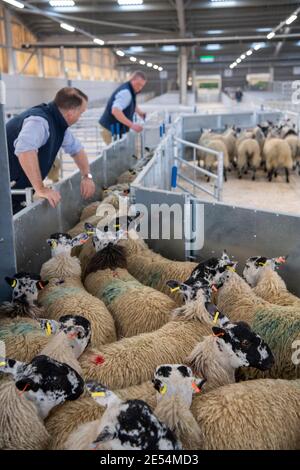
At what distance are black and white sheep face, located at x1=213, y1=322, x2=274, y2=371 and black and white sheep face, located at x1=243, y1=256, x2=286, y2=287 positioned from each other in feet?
2.94

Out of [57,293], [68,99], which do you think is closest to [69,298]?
[57,293]

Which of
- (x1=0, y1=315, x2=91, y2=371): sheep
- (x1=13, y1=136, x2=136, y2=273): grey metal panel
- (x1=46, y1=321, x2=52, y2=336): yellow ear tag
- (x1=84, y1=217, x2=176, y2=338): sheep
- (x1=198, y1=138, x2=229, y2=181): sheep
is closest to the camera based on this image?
(x1=0, y1=315, x2=91, y2=371): sheep

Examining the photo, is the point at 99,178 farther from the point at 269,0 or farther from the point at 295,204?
the point at 269,0

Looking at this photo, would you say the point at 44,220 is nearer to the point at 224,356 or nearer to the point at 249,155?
the point at 224,356

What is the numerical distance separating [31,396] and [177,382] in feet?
1.97

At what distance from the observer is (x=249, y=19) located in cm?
2059

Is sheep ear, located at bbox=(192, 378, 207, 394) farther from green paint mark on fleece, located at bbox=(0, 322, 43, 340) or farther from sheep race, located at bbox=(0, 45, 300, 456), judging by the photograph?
green paint mark on fleece, located at bbox=(0, 322, 43, 340)

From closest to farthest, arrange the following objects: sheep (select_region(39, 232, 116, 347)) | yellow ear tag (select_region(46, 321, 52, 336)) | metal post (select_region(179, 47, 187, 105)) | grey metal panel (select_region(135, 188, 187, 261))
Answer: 1. yellow ear tag (select_region(46, 321, 52, 336))
2. sheep (select_region(39, 232, 116, 347))
3. grey metal panel (select_region(135, 188, 187, 261))
4. metal post (select_region(179, 47, 187, 105))

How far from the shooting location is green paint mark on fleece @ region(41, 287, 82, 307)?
3045 millimetres

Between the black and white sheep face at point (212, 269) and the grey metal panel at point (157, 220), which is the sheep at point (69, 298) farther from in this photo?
the grey metal panel at point (157, 220)

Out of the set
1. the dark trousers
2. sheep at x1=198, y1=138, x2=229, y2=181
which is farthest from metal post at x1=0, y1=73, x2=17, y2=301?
sheep at x1=198, y1=138, x2=229, y2=181

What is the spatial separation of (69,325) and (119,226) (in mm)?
1682

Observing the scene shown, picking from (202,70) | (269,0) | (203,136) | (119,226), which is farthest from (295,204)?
(202,70)

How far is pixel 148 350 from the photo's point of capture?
8.07 ft
